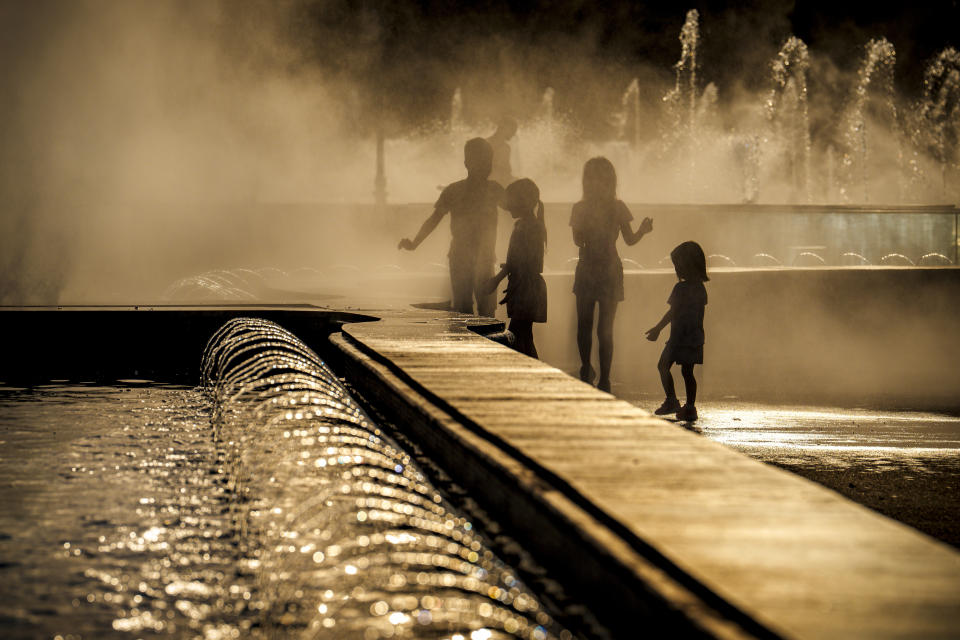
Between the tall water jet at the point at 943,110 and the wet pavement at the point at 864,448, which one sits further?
the tall water jet at the point at 943,110

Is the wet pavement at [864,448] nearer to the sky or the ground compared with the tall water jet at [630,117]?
nearer to the ground

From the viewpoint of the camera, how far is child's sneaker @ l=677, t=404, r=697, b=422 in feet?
25.8

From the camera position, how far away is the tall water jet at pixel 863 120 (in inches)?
1919

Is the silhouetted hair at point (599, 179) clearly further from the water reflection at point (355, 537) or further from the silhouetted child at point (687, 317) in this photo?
the water reflection at point (355, 537)

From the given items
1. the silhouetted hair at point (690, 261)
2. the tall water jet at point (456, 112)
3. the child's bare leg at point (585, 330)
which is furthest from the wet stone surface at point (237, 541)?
the tall water jet at point (456, 112)

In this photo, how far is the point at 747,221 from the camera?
2514 cm

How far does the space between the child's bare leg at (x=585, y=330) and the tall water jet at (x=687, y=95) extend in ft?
111

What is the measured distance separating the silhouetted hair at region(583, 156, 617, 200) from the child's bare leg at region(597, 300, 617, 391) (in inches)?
30.5

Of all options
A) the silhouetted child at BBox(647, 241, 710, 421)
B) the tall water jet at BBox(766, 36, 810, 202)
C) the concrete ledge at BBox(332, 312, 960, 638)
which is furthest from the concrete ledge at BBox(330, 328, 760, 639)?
the tall water jet at BBox(766, 36, 810, 202)

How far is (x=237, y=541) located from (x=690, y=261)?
467cm

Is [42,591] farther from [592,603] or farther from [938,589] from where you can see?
[938,589]

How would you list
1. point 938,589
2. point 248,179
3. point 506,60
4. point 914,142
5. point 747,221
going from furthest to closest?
point 914,142
point 506,60
point 248,179
point 747,221
point 938,589

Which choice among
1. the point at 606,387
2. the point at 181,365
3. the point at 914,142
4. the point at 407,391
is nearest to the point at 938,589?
the point at 407,391

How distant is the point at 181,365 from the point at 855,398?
520 cm
